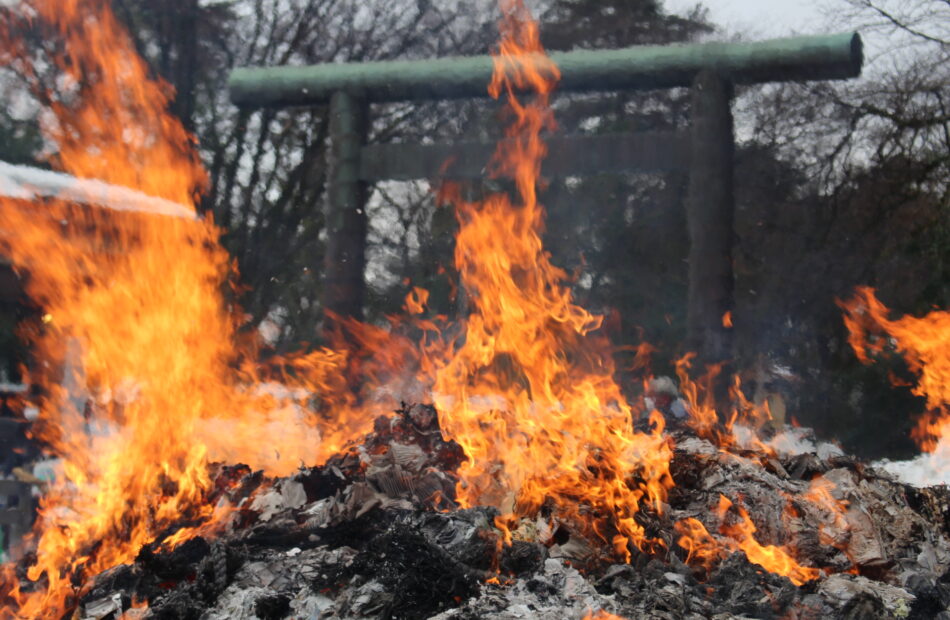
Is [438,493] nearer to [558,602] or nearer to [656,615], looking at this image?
[558,602]

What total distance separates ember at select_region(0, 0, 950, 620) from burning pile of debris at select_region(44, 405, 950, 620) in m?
0.01

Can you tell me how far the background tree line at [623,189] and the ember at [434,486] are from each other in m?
2.22

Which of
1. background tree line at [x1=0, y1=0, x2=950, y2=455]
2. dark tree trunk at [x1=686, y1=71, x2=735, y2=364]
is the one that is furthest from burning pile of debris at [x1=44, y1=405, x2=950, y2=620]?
background tree line at [x1=0, y1=0, x2=950, y2=455]

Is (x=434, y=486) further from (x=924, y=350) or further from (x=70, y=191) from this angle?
(x=924, y=350)

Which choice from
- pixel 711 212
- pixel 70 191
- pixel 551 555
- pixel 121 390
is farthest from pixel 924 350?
pixel 121 390

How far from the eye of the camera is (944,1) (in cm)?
1208

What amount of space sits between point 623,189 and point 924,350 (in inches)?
221

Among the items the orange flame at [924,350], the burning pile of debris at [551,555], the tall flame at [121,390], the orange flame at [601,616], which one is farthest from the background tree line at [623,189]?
the orange flame at [601,616]

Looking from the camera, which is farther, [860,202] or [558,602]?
[860,202]

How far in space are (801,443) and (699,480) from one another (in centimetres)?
423

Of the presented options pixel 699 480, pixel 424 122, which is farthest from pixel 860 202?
pixel 699 480

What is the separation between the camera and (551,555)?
4.55 meters

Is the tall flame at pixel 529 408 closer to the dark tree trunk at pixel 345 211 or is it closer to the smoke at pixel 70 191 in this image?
the dark tree trunk at pixel 345 211

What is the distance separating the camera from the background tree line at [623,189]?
478 inches
